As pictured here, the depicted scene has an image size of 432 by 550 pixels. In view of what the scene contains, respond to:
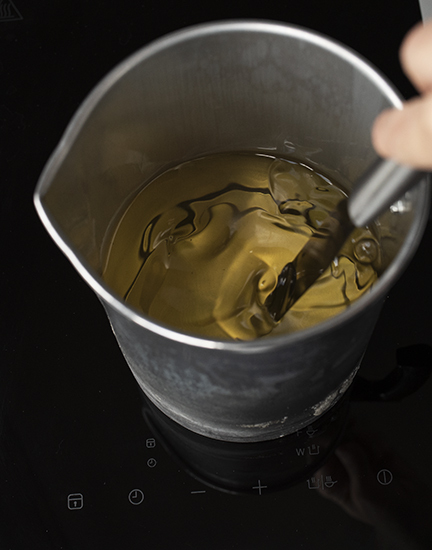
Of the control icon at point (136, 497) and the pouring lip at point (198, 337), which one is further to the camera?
the control icon at point (136, 497)

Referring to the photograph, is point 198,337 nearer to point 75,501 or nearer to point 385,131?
point 385,131

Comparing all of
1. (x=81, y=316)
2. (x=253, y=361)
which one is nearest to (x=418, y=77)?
(x=253, y=361)

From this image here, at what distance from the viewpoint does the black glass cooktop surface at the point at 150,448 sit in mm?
535

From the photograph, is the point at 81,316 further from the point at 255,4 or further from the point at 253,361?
the point at 255,4

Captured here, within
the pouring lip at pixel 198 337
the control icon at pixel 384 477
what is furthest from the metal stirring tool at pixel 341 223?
the control icon at pixel 384 477

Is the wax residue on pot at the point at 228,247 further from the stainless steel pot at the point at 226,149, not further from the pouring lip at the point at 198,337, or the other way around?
the pouring lip at the point at 198,337

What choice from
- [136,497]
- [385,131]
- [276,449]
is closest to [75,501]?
[136,497]

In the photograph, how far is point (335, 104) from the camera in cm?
51

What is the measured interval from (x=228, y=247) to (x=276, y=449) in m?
0.20

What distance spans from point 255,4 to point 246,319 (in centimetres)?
41

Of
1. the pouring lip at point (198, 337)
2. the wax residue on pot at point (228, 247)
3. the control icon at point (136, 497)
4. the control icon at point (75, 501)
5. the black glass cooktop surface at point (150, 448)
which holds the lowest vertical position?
the control icon at point (75, 501)

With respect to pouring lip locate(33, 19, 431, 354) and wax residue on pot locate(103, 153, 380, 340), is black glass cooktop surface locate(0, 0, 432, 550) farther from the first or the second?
pouring lip locate(33, 19, 431, 354)

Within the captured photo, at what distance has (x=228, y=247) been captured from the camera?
613 millimetres

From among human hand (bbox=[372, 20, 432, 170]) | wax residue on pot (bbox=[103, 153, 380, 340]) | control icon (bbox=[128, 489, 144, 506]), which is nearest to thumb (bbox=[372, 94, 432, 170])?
human hand (bbox=[372, 20, 432, 170])
